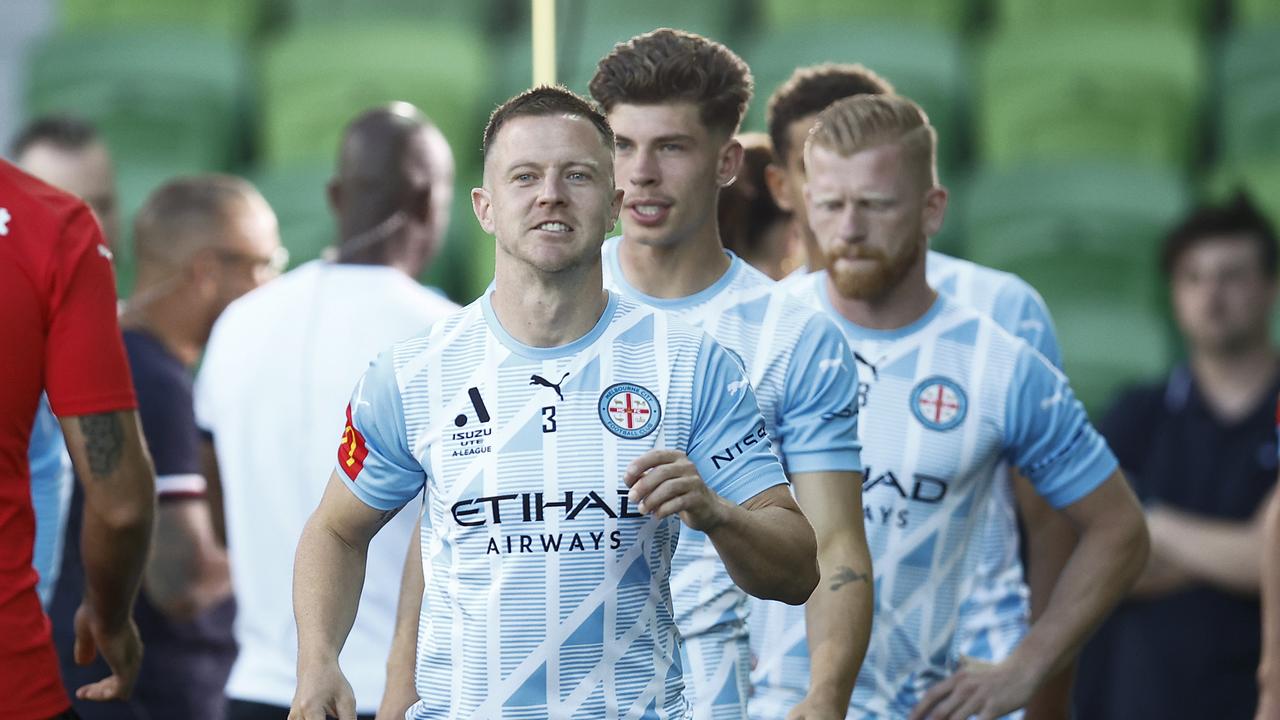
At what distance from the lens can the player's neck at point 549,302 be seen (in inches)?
111

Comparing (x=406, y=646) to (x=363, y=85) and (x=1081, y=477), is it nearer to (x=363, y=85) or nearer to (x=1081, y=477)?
(x=1081, y=477)

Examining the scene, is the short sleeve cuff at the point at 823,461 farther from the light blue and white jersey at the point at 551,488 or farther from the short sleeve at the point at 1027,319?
the short sleeve at the point at 1027,319

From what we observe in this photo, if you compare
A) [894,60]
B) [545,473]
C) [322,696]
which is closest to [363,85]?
[894,60]

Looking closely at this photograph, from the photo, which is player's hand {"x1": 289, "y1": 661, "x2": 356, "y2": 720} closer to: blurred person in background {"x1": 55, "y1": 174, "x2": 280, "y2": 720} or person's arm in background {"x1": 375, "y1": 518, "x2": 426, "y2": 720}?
person's arm in background {"x1": 375, "y1": 518, "x2": 426, "y2": 720}

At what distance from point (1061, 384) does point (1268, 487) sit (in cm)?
221

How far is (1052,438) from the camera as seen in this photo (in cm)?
381

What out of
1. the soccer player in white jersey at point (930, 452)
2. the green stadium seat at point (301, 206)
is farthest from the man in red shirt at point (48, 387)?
the green stadium seat at point (301, 206)

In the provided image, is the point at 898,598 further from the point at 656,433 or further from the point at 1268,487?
the point at 1268,487

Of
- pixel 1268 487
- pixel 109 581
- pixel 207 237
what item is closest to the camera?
pixel 109 581

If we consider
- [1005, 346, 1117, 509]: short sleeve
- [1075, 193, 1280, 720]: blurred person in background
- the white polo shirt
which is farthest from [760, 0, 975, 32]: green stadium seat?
[1005, 346, 1117, 509]: short sleeve

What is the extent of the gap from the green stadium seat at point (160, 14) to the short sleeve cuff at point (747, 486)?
6.77m

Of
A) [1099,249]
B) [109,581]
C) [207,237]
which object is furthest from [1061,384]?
[1099,249]

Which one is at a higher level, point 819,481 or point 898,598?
point 819,481

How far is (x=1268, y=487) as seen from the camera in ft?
18.9
